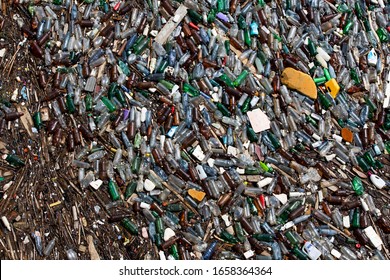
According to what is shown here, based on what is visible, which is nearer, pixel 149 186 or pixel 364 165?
pixel 149 186

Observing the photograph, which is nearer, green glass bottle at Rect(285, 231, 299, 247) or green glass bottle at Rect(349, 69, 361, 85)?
green glass bottle at Rect(285, 231, 299, 247)

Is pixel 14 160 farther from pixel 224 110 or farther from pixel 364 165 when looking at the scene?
pixel 364 165

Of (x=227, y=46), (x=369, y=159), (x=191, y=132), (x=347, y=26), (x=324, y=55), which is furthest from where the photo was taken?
(x=347, y=26)

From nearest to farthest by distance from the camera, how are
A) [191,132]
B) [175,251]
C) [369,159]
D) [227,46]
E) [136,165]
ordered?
[175,251] → [136,165] → [191,132] → [369,159] → [227,46]

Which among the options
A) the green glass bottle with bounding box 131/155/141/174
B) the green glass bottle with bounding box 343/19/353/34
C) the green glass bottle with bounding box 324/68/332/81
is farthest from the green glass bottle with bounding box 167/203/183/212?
the green glass bottle with bounding box 343/19/353/34

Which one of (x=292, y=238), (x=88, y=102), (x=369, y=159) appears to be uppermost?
(x=88, y=102)

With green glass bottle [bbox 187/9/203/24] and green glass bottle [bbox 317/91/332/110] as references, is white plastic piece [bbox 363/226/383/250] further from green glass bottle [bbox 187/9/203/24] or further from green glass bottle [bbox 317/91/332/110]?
green glass bottle [bbox 187/9/203/24]

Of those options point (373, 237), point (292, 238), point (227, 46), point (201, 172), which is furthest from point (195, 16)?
point (373, 237)

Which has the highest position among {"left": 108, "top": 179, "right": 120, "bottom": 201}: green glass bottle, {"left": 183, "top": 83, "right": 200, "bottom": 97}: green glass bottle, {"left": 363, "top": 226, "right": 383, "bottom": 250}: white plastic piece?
{"left": 183, "top": 83, "right": 200, "bottom": 97}: green glass bottle
